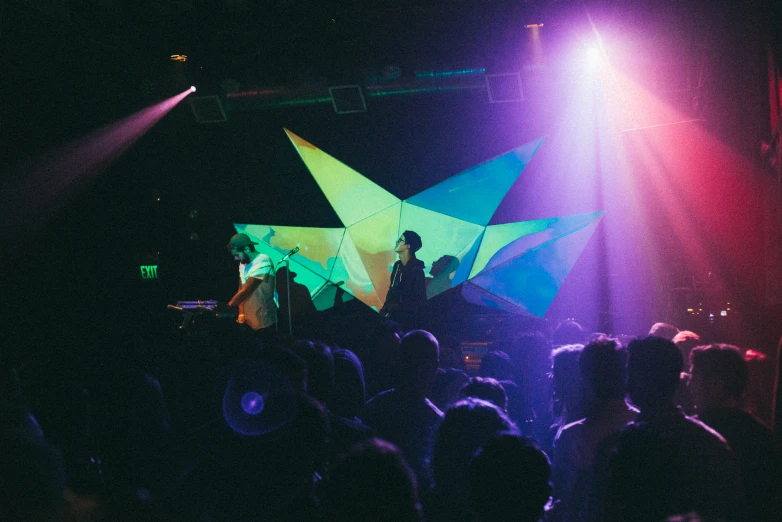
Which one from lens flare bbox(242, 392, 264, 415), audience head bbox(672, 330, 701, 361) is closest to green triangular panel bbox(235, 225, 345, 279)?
audience head bbox(672, 330, 701, 361)

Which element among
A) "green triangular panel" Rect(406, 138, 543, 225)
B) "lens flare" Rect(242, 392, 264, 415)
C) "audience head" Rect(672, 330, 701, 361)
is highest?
"green triangular panel" Rect(406, 138, 543, 225)

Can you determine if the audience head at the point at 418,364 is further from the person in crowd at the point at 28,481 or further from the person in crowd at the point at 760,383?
the person in crowd at the point at 760,383

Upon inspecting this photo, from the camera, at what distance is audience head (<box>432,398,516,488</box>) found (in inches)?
66.2

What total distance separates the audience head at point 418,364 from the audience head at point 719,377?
43.8 inches

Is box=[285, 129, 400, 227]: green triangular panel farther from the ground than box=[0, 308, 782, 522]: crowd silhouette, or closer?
farther from the ground

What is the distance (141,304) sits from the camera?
6.93 metres

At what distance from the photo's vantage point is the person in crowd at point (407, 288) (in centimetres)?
498

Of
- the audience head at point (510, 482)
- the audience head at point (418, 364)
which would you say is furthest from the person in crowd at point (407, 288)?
the audience head at point (510, 482)

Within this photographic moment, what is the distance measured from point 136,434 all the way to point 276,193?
5.70 m

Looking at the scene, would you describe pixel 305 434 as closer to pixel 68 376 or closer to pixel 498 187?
pixel 68 376

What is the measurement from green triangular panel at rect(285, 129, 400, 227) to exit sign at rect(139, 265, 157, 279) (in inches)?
103

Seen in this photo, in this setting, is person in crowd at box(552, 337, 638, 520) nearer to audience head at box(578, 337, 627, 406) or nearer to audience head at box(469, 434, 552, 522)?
audience head at box(578, 337, 627, 406)

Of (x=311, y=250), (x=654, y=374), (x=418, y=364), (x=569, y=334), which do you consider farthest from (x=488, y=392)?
(x=311, y=250)

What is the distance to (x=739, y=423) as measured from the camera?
1.95 meters
